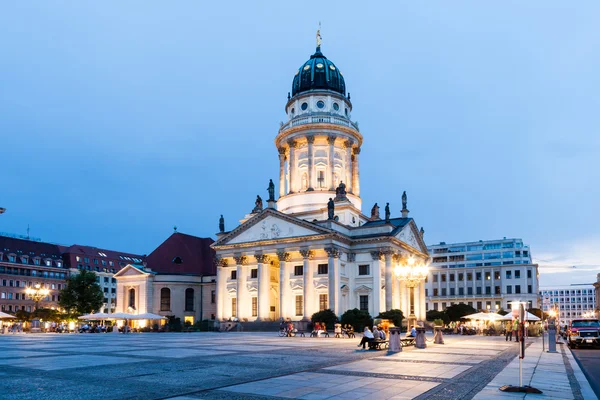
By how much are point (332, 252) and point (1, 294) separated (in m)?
64.1

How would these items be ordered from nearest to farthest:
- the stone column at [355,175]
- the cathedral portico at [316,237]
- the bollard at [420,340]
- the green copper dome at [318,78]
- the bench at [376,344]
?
the bench at [376,344] → the bollard at [420,340] → the cathedral portico at [316,237] → the stone column at [355,175] → the green copper dome at [318,78]

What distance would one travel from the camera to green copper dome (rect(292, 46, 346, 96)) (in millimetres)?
81688

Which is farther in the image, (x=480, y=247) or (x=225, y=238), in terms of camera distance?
(x=480, y=247)

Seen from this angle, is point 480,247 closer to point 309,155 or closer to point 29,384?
point 309,155

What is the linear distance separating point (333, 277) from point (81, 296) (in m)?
42.7

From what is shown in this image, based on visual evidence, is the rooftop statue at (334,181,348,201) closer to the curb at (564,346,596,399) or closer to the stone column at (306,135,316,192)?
the stone column at (306,135,316,192)

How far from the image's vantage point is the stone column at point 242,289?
7031 centimetres

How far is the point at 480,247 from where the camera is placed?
127312 mm

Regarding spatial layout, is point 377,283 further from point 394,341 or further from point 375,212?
point 394,341

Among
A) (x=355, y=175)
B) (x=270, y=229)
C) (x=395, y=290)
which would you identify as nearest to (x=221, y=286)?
(x=270, y=229)

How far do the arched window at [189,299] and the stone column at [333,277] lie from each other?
88.9 ft

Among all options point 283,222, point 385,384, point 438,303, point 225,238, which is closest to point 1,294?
point 225,238

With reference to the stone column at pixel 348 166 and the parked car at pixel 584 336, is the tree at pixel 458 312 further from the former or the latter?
the parked car at pixel 584 336

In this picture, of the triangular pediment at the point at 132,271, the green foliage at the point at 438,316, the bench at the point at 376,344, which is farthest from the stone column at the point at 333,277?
the bench at the point at 376,344
